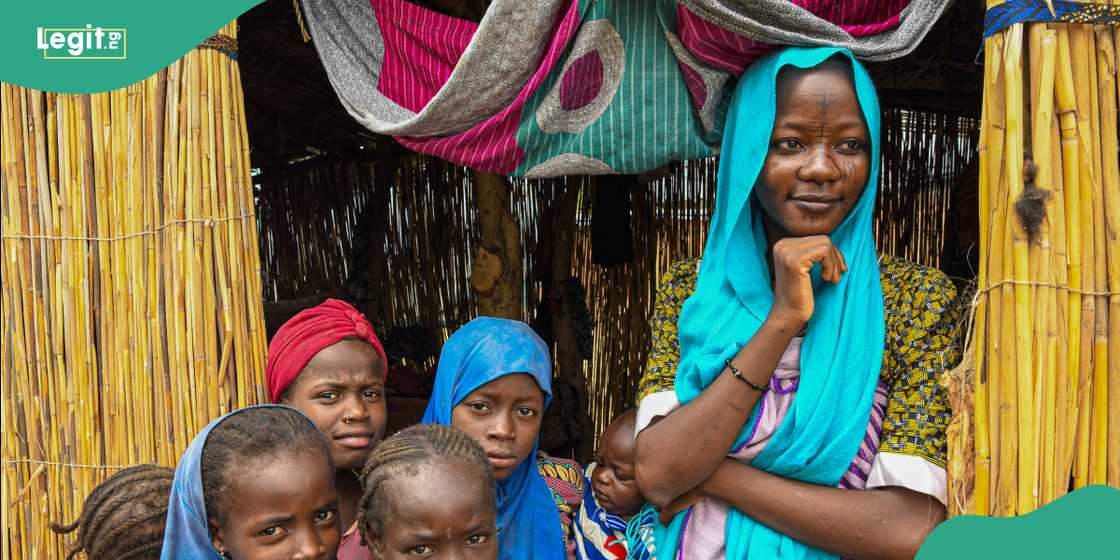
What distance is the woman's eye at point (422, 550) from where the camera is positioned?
76.8 inches

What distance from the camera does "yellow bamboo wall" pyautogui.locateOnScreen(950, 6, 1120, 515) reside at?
5.96 ft

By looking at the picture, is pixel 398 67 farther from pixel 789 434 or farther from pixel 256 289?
pixel 789 434

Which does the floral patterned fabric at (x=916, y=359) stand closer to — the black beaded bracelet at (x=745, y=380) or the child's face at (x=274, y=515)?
the black beaded bracelet at (x=745, y=380)

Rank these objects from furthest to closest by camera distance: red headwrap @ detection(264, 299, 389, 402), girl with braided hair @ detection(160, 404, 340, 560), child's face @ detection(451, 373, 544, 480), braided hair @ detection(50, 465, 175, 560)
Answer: red headwrap @ detection(264, 299, 389, 402) → child's face @ detection(451, 373, 544, 480) → braided hair @ detection(50, 465, 175, 560) → girl with braided hair @ detection(160, 404, 340, 560)

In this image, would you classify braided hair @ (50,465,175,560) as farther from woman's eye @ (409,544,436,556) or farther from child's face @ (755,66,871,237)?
child's face @ (755,66,871,237)

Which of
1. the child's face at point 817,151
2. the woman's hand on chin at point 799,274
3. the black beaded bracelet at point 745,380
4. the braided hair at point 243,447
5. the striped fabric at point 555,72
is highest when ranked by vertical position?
the striped fabric at point 555,72

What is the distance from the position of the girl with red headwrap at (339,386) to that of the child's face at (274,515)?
0.47 metres

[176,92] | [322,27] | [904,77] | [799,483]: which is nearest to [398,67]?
[322,27]

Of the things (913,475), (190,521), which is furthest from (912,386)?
(190,521)

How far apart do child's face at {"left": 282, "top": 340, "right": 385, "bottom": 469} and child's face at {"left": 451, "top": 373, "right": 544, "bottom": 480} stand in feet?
0.79

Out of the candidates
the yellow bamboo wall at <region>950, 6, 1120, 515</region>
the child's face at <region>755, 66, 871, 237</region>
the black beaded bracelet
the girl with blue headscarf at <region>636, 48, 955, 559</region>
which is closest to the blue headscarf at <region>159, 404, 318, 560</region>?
the girl with blue headscarf at <region>636, 48, 955, 559</region>

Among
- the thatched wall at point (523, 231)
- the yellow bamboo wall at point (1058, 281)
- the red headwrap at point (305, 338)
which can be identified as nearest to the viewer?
the yellow bamboo wall at point (1058, 281)

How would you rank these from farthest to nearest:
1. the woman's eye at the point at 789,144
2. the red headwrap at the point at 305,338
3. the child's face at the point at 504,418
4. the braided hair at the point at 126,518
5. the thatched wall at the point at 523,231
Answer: the thatched wall at the point at 523,231 < the red headwrap at the point at 305,338 < the child's face at the point at 504,418 < the braided hair at the point at 126,518 < the woman's eye at the point at 789,144

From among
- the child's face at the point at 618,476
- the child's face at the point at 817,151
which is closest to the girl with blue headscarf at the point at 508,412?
the child's face at the point at 618,476
